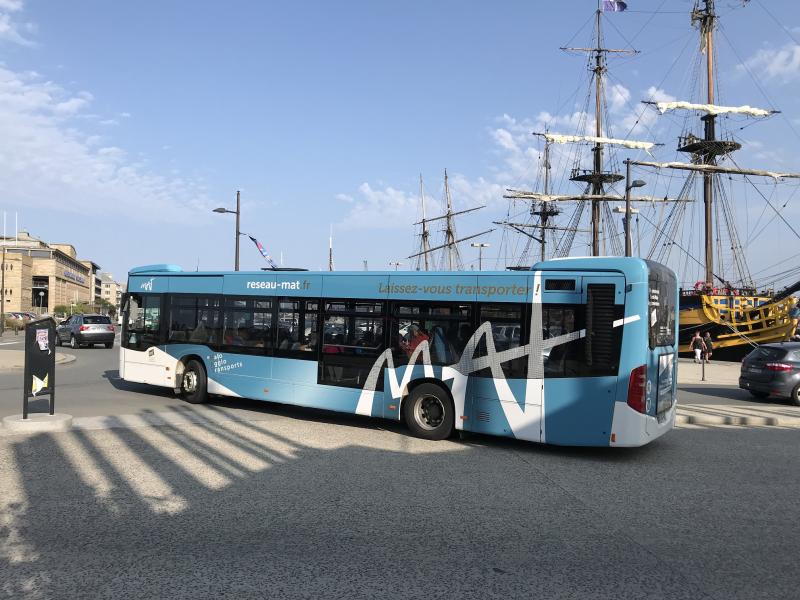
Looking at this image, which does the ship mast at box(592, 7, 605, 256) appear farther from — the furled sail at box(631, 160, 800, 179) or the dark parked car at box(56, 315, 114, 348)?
the dark parked car at box(56, 315, 114, 348)

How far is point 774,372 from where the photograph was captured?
50.5 ft

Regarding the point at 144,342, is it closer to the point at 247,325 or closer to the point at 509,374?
the point at 247,325

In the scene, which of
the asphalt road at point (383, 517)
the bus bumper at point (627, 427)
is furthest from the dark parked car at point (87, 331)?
the bus bumper at point (627, 427)

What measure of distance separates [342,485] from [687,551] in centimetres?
331

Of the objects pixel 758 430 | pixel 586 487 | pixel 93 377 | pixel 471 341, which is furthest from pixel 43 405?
pixel 758 430

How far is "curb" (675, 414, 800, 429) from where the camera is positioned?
1194cm

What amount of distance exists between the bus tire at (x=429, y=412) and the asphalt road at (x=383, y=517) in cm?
29

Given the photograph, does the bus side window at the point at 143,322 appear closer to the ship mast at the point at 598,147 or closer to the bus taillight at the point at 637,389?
the bus taillight at the point at 637,389

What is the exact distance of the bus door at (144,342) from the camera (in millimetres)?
12883

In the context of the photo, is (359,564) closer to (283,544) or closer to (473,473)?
(283,544)

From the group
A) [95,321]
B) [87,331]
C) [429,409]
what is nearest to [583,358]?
[429,409]

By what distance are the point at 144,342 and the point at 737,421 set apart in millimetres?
11872

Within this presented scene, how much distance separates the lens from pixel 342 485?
6641 millimetres

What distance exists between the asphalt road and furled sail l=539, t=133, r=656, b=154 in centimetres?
4007
